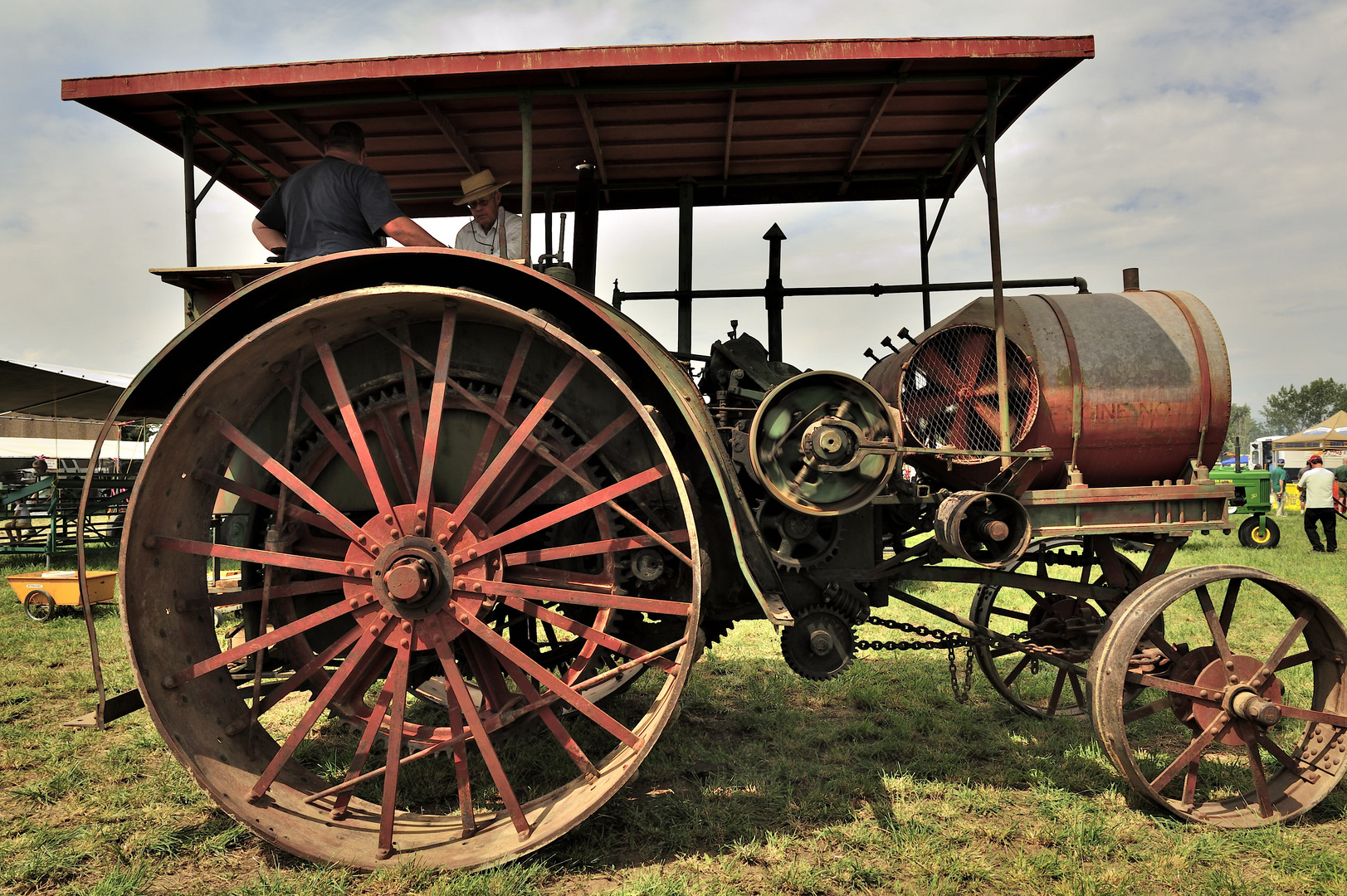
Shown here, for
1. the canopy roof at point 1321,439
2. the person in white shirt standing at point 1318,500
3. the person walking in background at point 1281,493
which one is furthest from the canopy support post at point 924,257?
the canopy roof at point 1321,439

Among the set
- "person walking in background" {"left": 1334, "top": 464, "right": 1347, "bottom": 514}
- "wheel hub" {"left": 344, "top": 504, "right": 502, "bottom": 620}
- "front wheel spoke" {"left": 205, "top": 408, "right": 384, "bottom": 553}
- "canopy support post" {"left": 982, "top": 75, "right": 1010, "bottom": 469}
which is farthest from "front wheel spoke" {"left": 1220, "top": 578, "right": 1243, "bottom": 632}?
"person walking in background" {"left": 1334, "top": 464, "right": 1347, "bottom": 514}

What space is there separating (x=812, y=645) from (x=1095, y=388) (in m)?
1.84

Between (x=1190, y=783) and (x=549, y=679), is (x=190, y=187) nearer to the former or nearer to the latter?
(x=549, y=679)

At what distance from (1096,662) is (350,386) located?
350 cm

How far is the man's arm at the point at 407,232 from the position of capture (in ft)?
10.3

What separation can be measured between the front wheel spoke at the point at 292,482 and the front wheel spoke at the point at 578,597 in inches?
20.3

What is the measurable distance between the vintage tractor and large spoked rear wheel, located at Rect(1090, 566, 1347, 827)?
16mm

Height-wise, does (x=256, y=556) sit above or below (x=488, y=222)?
below

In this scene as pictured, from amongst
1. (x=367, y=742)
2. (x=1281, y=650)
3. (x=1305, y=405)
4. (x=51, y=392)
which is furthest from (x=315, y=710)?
(x=1305, y=405)

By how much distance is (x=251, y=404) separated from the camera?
3.29m

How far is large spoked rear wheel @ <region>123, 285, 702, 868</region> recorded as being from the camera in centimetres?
280

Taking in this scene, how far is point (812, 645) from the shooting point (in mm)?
3471

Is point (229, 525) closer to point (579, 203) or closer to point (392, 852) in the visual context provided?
point (392, 852)

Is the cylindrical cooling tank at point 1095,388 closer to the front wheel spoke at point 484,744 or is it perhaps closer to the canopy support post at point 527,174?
the canopy support post at point 527,174
